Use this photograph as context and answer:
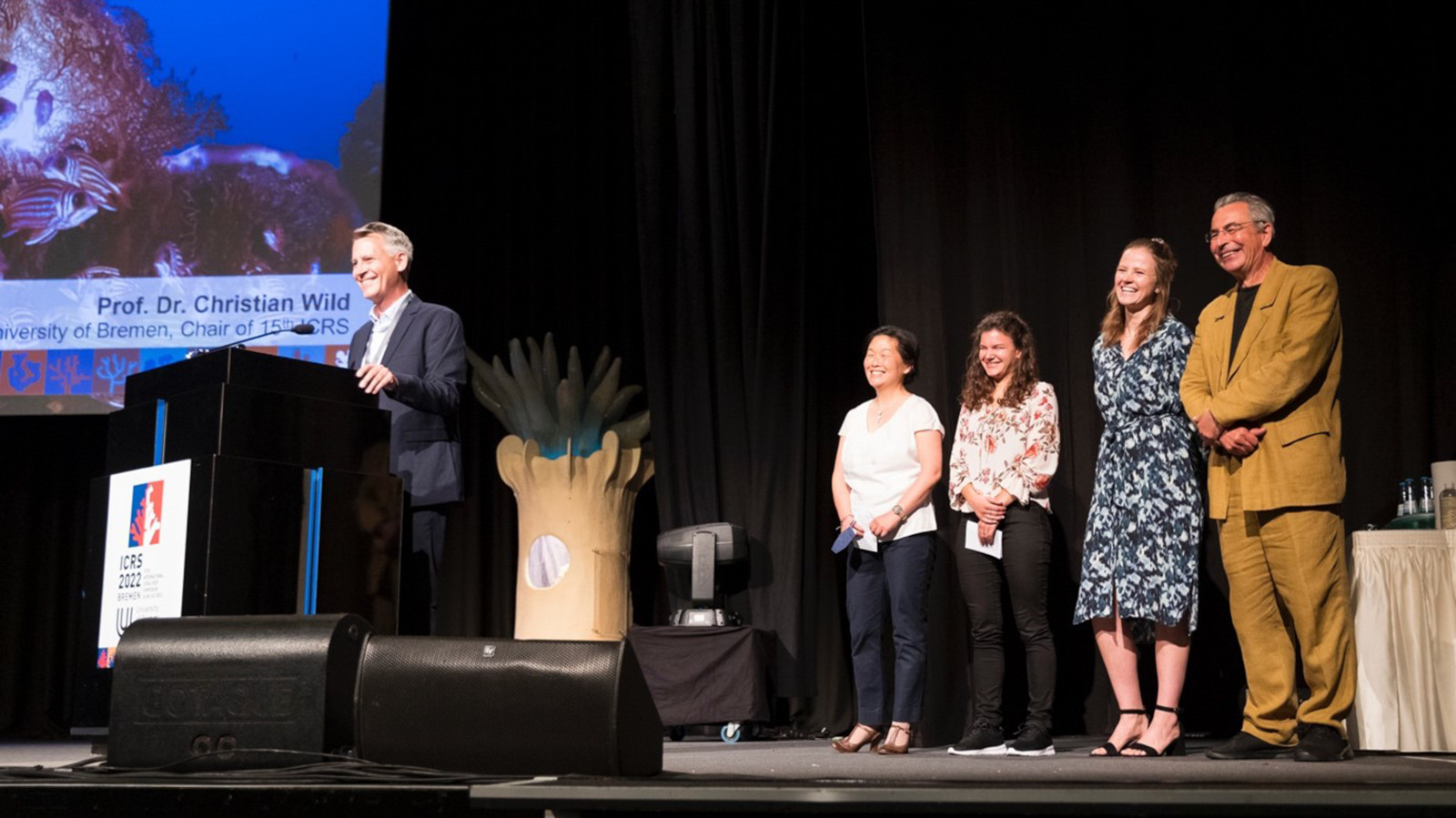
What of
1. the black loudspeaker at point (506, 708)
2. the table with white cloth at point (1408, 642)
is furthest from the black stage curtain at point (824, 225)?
the black loudspeaker at point (506, 708)

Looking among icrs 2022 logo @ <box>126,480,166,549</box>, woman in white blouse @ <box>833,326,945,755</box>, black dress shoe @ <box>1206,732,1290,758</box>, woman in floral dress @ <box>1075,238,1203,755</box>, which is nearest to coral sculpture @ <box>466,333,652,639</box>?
woman in white blouse @ <box>833,326,945,755</box>

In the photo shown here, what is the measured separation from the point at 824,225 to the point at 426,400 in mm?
2416

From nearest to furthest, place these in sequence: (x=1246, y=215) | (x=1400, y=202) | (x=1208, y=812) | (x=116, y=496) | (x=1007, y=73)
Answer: (x=1208, y=812) < (x=116, y=496) < (x=1246, y=215) < (x=1400, y=202) < (x=1007, y=73)

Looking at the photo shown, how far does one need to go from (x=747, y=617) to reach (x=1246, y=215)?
2.27 meters

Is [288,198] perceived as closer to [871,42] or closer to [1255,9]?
[871,42]

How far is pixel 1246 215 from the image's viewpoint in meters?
3.59

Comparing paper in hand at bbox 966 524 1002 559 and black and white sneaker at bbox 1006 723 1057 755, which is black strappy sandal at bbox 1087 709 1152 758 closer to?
black and white sneaker at bbox 1006 723 1057 755

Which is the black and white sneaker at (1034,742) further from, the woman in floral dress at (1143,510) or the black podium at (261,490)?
the black podium at (261,490)

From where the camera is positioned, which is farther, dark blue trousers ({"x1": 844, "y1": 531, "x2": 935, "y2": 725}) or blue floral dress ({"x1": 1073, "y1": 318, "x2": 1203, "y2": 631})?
dark blue trousers ({"x1": 844, "y1": 531, "x2": 935, "y2": 725})

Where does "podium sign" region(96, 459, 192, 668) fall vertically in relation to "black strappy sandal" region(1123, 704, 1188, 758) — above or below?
above

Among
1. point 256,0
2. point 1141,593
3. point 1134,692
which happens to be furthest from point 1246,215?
point 256,0

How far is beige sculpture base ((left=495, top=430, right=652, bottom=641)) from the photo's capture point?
4840 mm

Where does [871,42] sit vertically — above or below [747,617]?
above

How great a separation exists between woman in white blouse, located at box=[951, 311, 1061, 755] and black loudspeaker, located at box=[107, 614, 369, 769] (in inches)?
92.3
